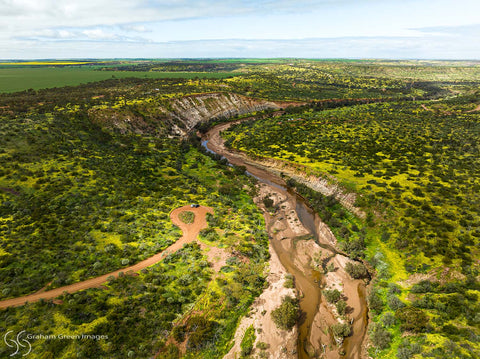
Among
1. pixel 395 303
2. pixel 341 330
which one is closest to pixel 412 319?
pixel 395 303

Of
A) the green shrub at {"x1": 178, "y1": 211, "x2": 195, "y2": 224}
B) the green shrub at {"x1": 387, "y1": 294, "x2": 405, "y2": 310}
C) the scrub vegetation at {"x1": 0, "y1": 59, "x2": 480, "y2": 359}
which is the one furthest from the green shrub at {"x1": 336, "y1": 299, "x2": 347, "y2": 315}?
the green shrub at {"x1": 178, "y1": 211, "x2": 195, "y2": 224}

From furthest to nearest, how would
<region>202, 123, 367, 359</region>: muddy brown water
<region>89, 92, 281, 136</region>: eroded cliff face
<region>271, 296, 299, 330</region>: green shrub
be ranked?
<region>89, 92, 281, 136</region>: eroded cliff face
<region>271, 296, 299, 330</region>: green shrub
<region>202, 123, 367, 359</region>: muddy brown water

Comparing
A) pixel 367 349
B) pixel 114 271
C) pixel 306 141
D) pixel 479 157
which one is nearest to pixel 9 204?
pixel 114 271

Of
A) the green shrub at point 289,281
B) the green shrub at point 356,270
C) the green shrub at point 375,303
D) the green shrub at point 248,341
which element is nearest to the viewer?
the green shrub at point 248,341

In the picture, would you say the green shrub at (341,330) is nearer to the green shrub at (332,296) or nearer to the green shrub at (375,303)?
the green shrub at (332,296)

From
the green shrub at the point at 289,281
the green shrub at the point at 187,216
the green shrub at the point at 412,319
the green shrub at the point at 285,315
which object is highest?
the green shrub at the point at 187,216

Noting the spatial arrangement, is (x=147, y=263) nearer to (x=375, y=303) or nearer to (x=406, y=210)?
(x=375, y=303)

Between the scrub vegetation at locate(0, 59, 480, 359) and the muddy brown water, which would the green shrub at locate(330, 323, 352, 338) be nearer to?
the scrub vegetation at locate(0, 59, 480, 359)

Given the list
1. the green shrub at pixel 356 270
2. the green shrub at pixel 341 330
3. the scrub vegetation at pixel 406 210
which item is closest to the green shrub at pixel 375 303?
the scrub vegetation at pixel 406 210
